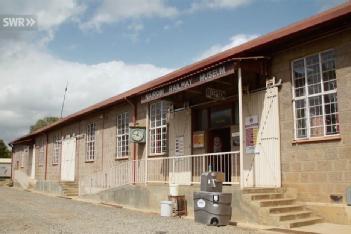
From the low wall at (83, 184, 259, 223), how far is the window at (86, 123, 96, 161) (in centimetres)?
373

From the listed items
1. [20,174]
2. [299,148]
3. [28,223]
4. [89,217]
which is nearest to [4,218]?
[28,223]

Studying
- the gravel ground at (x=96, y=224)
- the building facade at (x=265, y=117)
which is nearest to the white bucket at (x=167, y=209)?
the gravel ground at (x=96, y=224)

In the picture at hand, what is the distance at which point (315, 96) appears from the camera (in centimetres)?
1027

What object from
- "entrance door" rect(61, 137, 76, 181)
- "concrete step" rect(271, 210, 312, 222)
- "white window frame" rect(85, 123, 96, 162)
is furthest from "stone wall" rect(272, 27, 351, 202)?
"entrance door" rect(61, 137, 76, 181)

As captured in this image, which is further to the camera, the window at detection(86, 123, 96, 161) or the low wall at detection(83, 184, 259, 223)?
the window at detection(86, 123, 96, 161)

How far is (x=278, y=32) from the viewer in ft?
35.1

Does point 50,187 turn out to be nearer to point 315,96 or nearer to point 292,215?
point 292,215

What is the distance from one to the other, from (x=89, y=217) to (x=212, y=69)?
5.11 meters

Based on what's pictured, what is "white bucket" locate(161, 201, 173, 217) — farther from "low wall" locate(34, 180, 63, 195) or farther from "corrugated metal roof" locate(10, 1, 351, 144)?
"low wall" locate(34, 180, 63, 195)

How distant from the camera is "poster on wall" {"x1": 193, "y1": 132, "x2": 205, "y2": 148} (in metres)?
14.1

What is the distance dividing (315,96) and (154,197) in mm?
5959

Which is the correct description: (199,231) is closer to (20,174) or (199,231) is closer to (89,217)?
(89,217)

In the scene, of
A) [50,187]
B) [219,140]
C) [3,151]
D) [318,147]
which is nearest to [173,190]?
[219,140]

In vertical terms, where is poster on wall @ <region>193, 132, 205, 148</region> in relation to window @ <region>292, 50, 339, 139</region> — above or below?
below
